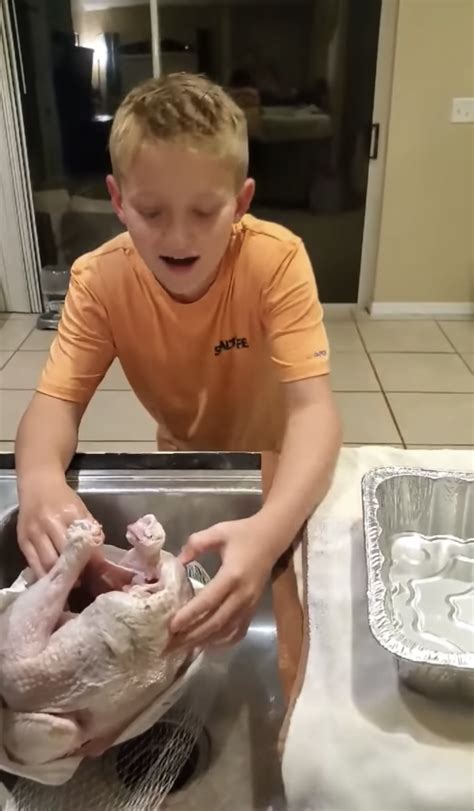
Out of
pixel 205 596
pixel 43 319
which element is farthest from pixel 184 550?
pixel 43 319

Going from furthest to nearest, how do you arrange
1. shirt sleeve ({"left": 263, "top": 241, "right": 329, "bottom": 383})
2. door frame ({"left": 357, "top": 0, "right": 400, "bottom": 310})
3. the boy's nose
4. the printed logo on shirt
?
door frame ({"left": 357, "top": 0, "right": 400, "bottom": 310})
the printed logo on shirt
shirt sleeve ({"left": 263, "top": 241, "right": 329, "bottom": 383})
the boy's nose

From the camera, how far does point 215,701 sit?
0.64m

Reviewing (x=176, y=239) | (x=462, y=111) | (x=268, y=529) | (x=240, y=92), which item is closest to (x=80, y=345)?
(x=176, y=239)

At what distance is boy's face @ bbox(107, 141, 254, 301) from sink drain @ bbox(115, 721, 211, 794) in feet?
1.29

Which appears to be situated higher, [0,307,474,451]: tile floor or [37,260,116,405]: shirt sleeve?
[37,260,116,405]: shirt sleeve

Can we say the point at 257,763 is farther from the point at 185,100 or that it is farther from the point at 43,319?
the point at 43,319

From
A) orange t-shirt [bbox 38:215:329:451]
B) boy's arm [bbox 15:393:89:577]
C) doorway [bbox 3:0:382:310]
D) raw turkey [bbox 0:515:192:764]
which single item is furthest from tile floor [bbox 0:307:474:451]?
raw turkey [bbox 0:515:192:764]

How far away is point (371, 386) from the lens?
6.60 ft

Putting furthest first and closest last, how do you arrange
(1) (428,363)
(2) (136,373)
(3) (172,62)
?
(3) (172,62) < (1) (428,363) < (2) (136,373)

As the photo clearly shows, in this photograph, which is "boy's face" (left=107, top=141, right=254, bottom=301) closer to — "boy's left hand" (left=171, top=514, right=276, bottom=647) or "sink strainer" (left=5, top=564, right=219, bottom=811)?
"boy's left hand" (left=171, top=514, right=276, bottom=647)

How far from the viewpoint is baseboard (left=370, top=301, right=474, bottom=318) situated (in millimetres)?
2549

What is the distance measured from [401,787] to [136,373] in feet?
1.90

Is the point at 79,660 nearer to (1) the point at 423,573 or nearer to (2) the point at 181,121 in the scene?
(1) the point at 423,573

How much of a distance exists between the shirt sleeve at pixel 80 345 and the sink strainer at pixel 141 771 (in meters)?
0.31
